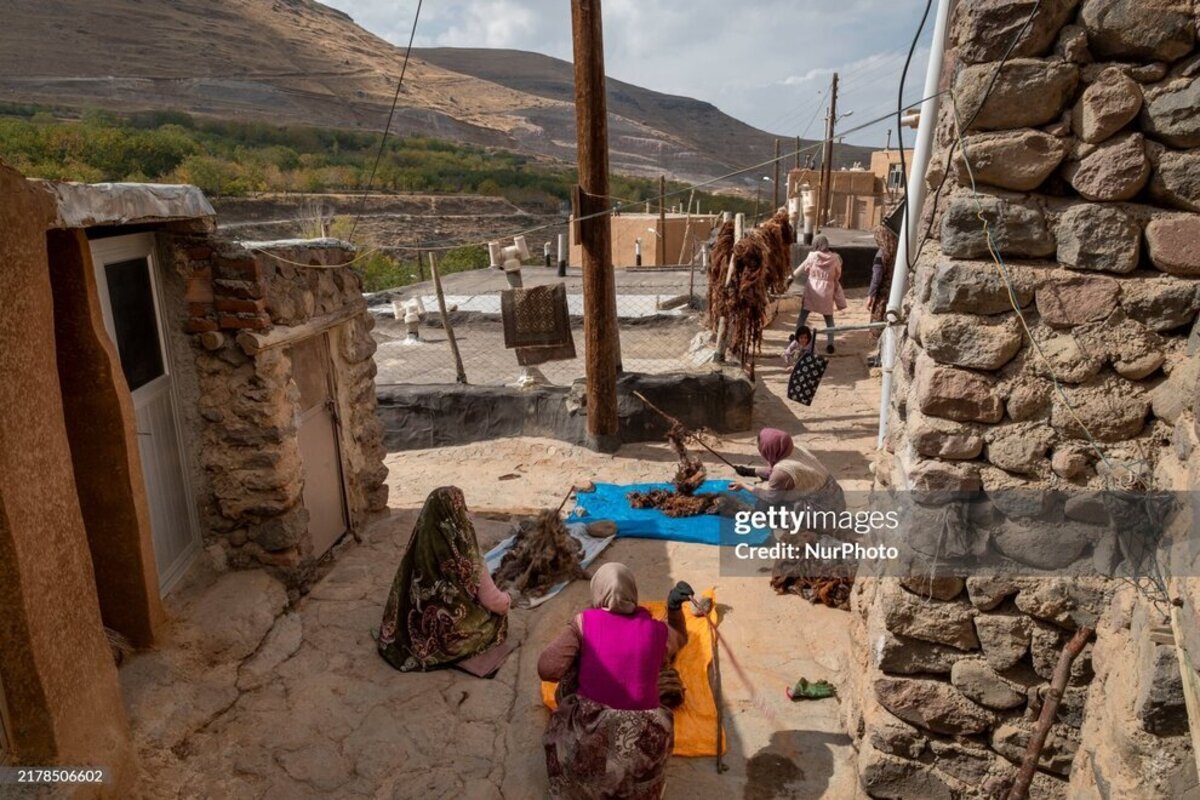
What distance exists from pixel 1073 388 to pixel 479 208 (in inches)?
1414

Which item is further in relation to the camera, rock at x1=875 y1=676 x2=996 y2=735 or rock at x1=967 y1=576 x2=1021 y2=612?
rock at x1=875 y1=676 x2=996 y2=735

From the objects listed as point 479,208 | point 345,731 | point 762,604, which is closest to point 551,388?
point 762,604

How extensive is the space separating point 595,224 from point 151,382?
4233mm

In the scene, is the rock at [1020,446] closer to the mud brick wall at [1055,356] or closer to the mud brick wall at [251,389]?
the mud brick wall at [1055,356]

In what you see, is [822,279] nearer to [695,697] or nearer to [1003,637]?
[695,697]

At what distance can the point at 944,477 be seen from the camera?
260 centimetres

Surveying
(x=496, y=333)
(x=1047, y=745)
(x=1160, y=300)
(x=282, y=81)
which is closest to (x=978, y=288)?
(x=1160, y=300)

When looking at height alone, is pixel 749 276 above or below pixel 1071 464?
above

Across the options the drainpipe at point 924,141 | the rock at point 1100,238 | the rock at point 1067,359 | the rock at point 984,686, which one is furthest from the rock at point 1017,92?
the drainpipe at point 924,141

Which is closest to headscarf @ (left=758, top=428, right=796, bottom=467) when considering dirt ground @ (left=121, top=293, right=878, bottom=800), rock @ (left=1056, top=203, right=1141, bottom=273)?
dirt ground @ (left=121, top=293, right=878, bottom=800)

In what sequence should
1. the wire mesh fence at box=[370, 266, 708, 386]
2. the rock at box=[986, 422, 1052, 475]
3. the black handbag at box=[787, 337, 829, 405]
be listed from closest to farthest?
1. the rock at box=[986, 422, 1052, 475]
2. the black handbag at box=[787, 337, 829, 405]
3. the wire mesh fence at box=[370, 266, 708, 386]

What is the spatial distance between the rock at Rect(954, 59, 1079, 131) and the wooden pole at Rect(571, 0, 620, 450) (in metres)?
4.41

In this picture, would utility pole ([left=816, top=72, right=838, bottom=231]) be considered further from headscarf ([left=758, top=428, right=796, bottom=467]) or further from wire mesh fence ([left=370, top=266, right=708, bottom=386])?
headscarf ([left=758, top=428, right=796, bottom=467])

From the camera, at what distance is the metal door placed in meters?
4.93
